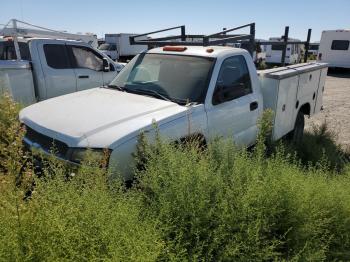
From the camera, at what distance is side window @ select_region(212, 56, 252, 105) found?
4.18 m

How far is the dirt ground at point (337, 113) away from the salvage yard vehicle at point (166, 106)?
277 centimetres

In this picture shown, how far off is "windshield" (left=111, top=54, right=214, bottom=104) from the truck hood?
0.79 feet

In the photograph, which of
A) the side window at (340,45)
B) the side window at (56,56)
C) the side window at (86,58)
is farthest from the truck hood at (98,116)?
the side window at (340,45)

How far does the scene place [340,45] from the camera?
22734 millimetres

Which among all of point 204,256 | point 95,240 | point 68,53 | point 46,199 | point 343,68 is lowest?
point 343,68

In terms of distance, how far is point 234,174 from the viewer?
2854mm

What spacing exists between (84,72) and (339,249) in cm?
677

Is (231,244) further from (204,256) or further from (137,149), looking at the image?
(137,149)

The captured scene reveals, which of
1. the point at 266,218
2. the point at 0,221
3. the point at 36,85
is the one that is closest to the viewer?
the point at 0,221

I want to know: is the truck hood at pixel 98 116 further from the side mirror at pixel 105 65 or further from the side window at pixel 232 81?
the side mirror at pixel 105 65

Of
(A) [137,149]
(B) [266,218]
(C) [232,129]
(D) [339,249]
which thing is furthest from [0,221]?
(C) [232,129]

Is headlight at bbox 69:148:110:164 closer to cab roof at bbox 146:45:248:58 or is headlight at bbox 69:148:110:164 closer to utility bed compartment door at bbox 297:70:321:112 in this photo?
cab roof at bbox 146:45:248:58

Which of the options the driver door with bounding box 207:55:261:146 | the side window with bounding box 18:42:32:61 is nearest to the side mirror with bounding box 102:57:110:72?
the side window with bounding box 18:42:32:61

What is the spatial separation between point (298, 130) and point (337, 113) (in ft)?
14.8
